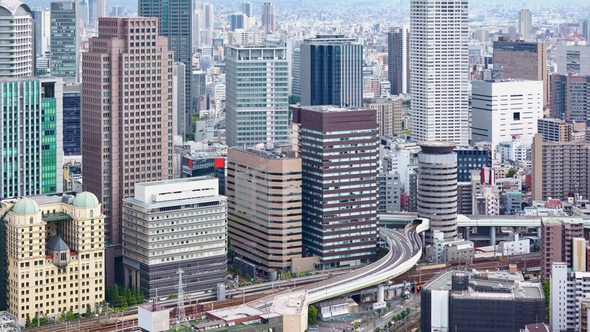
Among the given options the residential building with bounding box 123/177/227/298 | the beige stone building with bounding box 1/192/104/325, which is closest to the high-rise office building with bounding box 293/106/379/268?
the residential building with bounding box 123/177/227/298

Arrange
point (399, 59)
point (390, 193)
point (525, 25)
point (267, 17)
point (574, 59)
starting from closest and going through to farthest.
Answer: point (390, 193) → point (574, 59) → point (399, 59) → point (525, 25) → point (267, 17)

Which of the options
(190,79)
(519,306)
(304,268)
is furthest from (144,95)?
(190,79)

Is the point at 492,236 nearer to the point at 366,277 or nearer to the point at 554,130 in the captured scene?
the point at 366,277

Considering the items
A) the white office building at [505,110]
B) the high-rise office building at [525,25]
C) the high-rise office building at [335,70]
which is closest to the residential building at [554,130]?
the white office building at [505,110]

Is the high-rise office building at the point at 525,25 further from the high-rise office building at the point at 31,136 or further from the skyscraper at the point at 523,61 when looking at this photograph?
the high-rise office building at the point at 31,136

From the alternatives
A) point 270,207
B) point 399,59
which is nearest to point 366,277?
point 270,207

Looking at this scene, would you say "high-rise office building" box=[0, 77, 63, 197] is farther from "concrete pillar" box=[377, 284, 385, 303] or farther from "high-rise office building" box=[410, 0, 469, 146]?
"high-rise office building" box=[410, 0, 469, 146]
